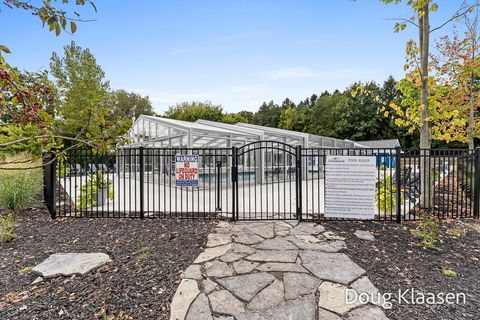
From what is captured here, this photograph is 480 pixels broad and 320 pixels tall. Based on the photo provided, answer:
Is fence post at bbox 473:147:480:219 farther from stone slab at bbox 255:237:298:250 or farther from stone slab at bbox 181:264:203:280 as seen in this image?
stone slab at bbox 181:264:203:280

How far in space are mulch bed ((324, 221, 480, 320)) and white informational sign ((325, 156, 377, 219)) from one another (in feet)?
1.02

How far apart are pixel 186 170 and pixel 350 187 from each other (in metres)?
3.51

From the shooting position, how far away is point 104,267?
318 centimetres

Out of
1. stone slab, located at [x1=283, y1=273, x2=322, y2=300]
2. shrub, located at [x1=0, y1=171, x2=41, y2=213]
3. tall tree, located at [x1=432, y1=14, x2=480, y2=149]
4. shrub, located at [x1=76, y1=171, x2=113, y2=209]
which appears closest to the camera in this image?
stone slab, located at [x1=283, y1=273, x2=322, y2=300]

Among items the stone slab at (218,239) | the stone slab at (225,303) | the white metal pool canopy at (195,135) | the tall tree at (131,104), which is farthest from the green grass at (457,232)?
the tall tree at (131,104)

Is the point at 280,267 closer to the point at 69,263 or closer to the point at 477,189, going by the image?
the point at 69,263

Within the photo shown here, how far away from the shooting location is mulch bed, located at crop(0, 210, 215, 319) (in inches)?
95.0

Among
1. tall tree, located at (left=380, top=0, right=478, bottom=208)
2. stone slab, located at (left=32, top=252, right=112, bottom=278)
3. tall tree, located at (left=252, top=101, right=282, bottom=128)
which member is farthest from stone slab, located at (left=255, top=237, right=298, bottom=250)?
tall tree, located at (left=252, top=101, right=282, bottom=128)

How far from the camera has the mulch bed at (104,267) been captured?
2.41 metres

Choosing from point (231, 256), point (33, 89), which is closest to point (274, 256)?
point (231, 256)

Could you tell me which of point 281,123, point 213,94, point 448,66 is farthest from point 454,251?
point 281,123

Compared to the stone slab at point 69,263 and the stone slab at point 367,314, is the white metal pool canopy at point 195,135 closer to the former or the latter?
the stone slab at point 69,263

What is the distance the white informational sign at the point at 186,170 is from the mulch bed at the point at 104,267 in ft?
2.96

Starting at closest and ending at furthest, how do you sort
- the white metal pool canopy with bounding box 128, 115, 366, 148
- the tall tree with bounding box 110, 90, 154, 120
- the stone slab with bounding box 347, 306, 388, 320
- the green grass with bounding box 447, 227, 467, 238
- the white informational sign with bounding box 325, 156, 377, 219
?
the stone slab with bounding box 347, 306, 388, 320, the green grass with bounding box 447, 227, 467, 238, the white informational sign with bounding box 325, 156, 377, 219, the white metal pool canopy with bounding box 128, 115, 366, 148, the tall tree with bounding box 110, 90, 154, 120
